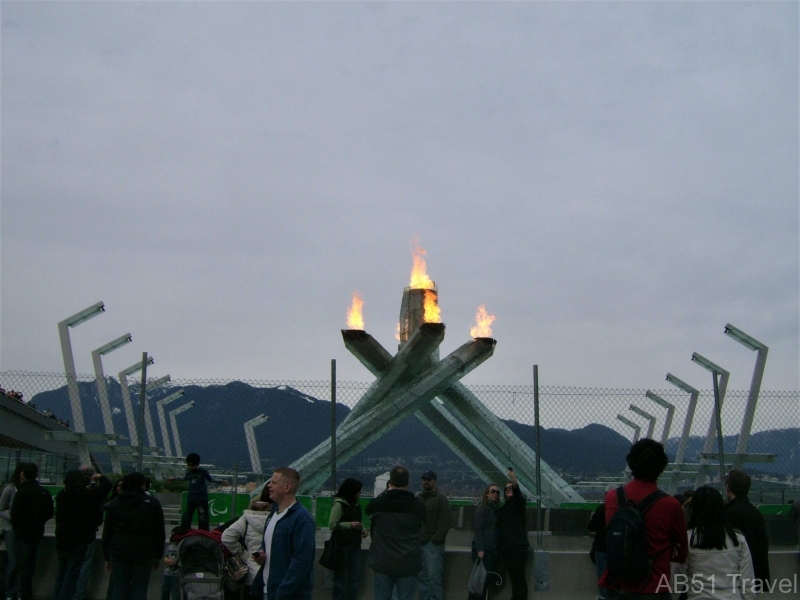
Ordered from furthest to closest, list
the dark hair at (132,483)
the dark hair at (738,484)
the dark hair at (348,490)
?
1. the dark hair at (348,490)
2. the dark hair at (132,483)
3. the dark hair at (738,484)

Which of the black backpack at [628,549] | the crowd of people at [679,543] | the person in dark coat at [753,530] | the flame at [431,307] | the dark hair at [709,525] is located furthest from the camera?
the flame at [431,307]

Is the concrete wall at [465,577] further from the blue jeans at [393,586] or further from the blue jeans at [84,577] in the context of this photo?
the blue jeans at [393,586]

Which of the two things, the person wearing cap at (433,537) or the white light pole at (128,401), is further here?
the white light pole at (128,401)

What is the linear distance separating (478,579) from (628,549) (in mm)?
5301

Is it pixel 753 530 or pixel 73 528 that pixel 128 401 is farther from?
pixel 753 530

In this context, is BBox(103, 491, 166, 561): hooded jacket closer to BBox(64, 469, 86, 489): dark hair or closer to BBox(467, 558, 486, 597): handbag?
BBox(64, 469, 86, 489): dark hair

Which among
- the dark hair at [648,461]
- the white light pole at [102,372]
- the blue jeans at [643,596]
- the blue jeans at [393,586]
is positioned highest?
the white light pole at [102,372]

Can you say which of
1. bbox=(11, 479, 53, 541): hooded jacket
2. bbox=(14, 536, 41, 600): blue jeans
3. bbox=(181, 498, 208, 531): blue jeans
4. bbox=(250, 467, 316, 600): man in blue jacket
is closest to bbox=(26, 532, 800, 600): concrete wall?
bbox=(181, 498, 208, 531): blue jeans

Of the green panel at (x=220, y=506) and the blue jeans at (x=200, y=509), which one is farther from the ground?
the blue jeans at (x=200, y=509)

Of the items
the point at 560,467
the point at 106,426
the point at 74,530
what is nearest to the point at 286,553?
the point at 74,530

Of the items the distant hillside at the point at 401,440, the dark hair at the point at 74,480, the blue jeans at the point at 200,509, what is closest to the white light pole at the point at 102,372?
the distant hillside at the point at 401,440

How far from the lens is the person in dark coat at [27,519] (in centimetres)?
1027

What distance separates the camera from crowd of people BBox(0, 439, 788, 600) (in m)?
5.72

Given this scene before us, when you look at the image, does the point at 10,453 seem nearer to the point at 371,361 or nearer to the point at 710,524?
the point at 371,361
